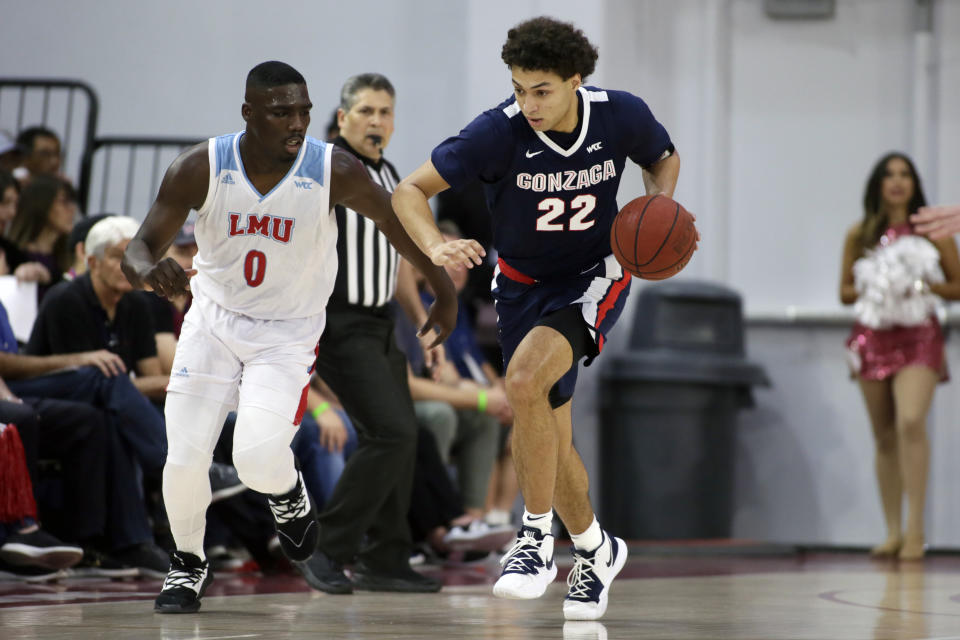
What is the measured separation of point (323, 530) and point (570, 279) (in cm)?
160

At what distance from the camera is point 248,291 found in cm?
429

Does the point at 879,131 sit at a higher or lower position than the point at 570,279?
higher

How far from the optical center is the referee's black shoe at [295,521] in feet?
14.5

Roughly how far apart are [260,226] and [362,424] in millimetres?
1295

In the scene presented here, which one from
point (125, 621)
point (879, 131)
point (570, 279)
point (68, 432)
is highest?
point (879, 131)

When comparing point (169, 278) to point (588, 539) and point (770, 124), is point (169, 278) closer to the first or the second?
point (588, 539)

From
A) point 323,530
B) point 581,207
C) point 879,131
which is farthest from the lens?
point 879,131

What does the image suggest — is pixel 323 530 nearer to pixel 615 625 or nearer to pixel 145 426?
pixel 145 426

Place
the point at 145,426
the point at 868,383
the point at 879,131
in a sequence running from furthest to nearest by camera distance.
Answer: the point at 879,131 → the point at 868,383 → the point at 145,426

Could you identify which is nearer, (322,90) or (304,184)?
(304,184)

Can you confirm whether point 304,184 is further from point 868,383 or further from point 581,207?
point 868,383

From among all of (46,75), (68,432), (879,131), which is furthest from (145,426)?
(879,131)

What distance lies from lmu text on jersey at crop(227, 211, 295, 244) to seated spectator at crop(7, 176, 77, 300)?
316cm

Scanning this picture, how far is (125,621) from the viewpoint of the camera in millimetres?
3887
